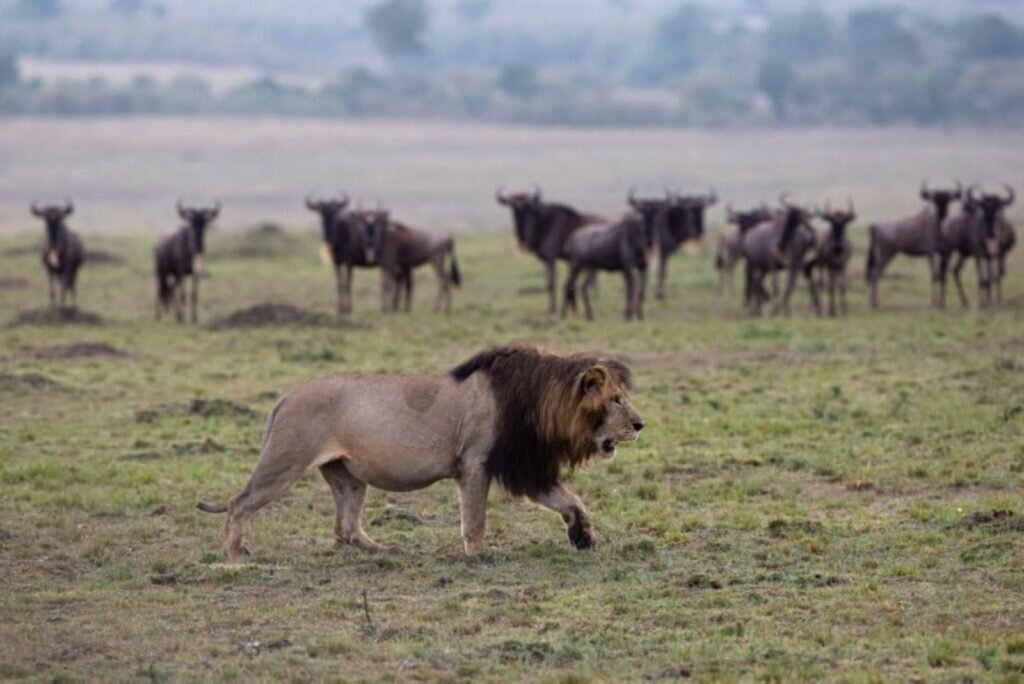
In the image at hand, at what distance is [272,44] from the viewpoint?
550 ft

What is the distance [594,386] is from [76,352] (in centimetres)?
1125

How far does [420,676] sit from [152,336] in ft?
49.8

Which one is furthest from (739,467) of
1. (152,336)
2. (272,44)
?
(272,44)

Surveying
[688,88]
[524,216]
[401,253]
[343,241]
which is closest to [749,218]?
[524,216]

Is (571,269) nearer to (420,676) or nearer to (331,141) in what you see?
(420,676)

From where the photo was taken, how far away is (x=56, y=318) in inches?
930

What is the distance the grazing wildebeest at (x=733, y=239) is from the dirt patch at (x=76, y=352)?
37.6 feet

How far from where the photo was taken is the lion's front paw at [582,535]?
33.0 ft

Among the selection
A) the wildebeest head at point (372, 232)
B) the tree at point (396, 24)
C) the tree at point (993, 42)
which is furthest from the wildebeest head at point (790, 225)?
the tree at point (993, 42)

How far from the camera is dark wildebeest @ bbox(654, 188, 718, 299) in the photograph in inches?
1093

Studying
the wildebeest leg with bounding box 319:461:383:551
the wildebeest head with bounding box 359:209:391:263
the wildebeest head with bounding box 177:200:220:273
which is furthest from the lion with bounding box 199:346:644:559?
the wildebeest head with bounding box 359:209:391:263

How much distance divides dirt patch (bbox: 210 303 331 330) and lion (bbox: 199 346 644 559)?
1294 cm

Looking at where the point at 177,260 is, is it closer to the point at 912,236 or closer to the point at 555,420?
the point at 912,236

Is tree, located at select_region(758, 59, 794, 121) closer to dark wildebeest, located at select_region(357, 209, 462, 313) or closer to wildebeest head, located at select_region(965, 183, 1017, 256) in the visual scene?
wildebeest head, located at select_region(965, 183, 1017, 256)
